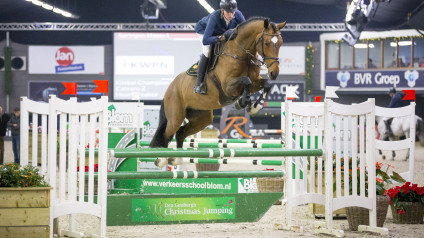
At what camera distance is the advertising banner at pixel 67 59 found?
821 inches

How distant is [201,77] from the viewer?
5133mm

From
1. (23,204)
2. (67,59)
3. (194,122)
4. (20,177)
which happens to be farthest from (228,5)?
(67,59)

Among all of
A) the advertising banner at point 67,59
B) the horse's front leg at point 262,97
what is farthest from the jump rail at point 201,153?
the advertising banner at point 67,59

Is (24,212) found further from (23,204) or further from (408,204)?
(408,204)

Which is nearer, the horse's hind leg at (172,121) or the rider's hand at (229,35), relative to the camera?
the rider's hand at (229,35)

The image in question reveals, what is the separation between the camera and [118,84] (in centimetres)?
1986

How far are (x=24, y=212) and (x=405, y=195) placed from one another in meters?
3.06

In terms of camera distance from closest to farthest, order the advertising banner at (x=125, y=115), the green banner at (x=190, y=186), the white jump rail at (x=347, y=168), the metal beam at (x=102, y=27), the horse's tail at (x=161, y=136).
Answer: the white jump rail at (x=347, y=168)
the horse's tail at (x=161, y=136)
the green banner at (x=190, y=186)
the advertising banner at (x=125, y=115)
the metal beam at (x=102, y=27)

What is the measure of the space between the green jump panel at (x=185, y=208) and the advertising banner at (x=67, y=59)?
1712 cm

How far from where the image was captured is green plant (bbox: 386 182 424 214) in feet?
15.9

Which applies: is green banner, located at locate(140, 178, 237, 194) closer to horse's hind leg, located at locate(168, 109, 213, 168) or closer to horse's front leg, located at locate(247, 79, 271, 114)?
horse's hind leg, located at locate(168, 109, 213, 168)

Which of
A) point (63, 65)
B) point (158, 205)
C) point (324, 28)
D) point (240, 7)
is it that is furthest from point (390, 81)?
point (158, 205)

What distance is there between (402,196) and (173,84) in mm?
2252

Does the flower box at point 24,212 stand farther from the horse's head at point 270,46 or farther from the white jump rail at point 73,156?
the horse's head at point 270,46
